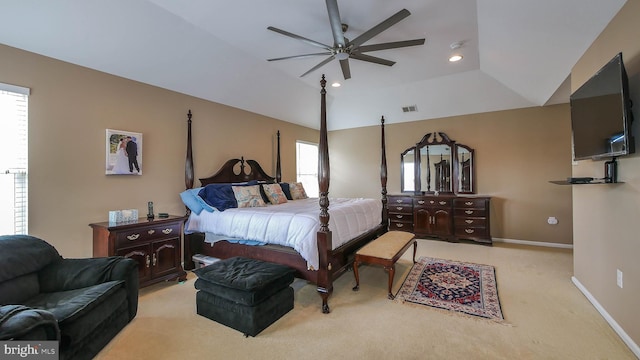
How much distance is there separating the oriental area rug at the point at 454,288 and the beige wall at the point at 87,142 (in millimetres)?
3528

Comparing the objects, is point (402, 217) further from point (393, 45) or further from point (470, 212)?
point (393, 45)

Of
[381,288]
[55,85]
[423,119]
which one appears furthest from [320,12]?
[423,119]

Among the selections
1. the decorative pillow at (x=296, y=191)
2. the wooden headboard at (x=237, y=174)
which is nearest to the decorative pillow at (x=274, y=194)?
the decorative pillow at (x=296, y=191)

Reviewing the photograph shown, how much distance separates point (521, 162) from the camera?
5.16 m

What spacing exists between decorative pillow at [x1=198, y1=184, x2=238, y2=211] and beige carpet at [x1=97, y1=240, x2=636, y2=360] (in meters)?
1.13

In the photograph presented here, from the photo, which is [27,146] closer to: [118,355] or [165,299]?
[165,299]

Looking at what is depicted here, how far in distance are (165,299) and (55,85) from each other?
262cm

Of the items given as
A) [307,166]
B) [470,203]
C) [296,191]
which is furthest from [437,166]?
[296,191]

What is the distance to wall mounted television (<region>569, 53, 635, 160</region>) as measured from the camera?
1925 millimetres

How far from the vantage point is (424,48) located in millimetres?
3621

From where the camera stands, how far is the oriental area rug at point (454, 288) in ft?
8.85

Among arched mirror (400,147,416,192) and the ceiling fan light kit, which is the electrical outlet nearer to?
the ceiling fan light kit

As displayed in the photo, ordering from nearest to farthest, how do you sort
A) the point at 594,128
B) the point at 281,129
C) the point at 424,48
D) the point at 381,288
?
the point at 594,128 < the point at 381,288 < the point at 424,48 < the point at 281,129

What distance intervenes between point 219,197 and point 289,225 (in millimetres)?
1413
